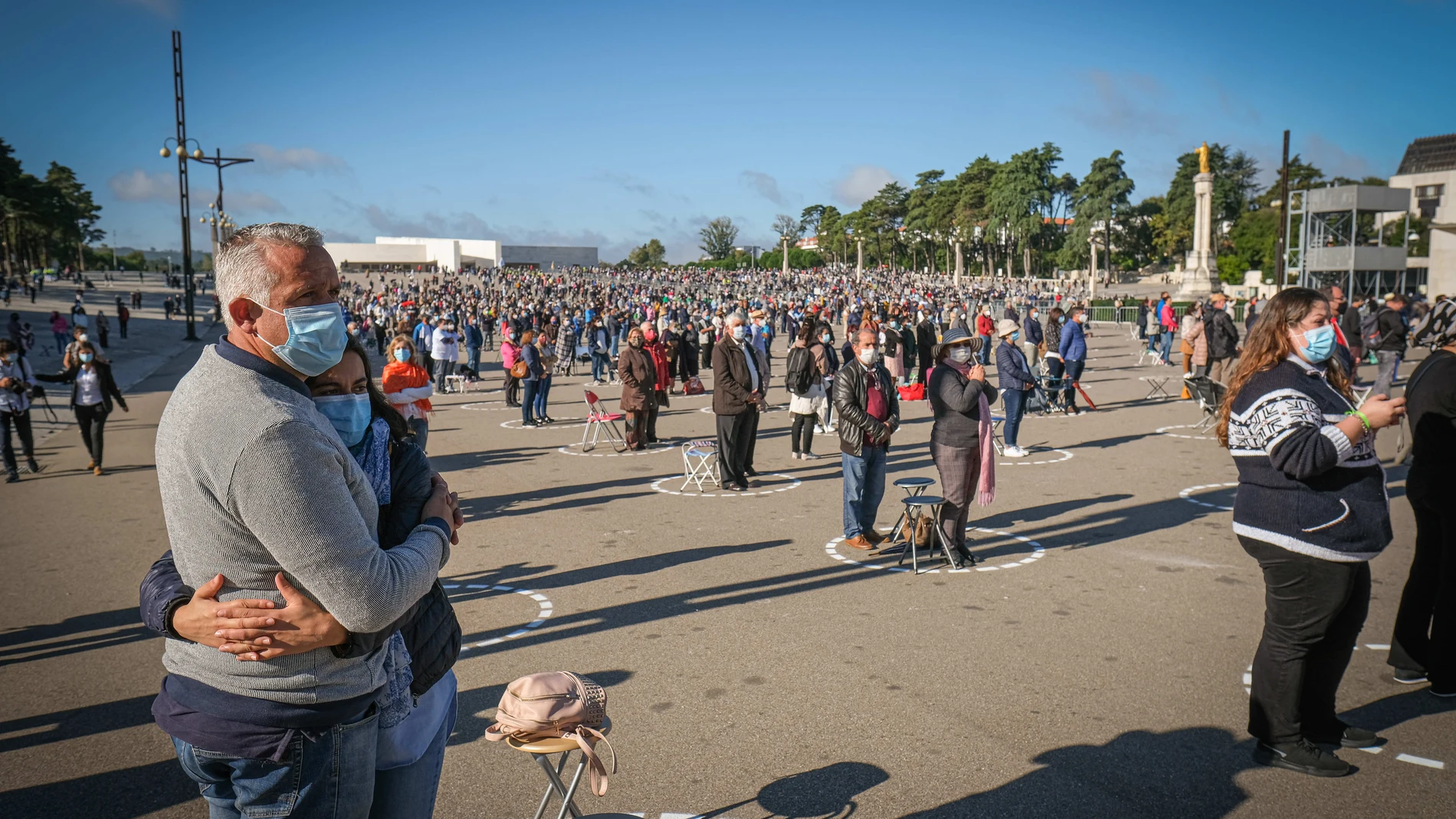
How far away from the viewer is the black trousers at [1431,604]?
4.94 meters

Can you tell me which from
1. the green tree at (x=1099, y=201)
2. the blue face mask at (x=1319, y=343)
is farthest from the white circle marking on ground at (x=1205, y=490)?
the green tree at (x=1099, y=201)

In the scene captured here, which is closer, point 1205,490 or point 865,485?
point 865,485

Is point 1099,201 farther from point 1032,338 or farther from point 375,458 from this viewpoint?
point 375,458

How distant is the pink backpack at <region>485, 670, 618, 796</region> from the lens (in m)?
3.05

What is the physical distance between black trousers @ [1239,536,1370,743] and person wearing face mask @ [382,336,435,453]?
6749 mm

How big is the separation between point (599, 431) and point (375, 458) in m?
14.4

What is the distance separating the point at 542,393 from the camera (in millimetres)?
17391

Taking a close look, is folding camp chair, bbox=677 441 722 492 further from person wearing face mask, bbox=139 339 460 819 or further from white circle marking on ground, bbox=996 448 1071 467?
person wearing face mask, bbox=139 339 460 819

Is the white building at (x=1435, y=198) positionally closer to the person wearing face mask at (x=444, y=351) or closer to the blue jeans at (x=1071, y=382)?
the blue jeans at (x=1071, y=382)

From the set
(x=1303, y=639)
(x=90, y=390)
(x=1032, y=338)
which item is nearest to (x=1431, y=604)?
(x=1303, y=639)

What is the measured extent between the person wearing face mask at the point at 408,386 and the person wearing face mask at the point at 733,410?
3459 mm

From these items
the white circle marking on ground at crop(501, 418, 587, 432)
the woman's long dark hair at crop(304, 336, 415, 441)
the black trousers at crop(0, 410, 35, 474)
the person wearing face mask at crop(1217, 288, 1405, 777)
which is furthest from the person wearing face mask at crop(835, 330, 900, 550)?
the black trousers at crop(0, 410, 35, 474)

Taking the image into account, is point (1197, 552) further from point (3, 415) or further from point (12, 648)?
point (3, 415)

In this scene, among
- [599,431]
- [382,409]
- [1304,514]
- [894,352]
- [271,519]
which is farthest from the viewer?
[894,352]
